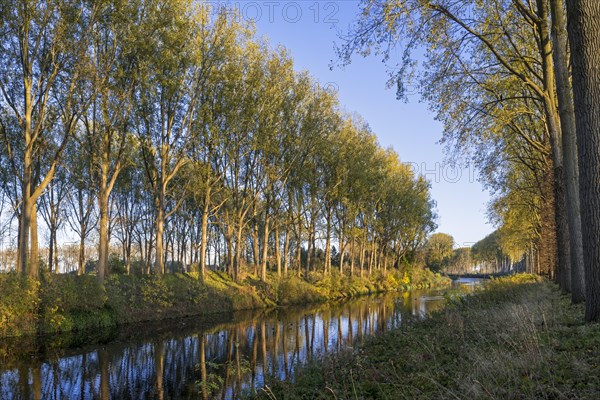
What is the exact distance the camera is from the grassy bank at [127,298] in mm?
17016

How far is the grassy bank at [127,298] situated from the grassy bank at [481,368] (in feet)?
42.1

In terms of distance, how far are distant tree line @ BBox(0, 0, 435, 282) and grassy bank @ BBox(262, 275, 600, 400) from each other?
15.8 m

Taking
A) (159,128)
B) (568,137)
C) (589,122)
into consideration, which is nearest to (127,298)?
(159,128)

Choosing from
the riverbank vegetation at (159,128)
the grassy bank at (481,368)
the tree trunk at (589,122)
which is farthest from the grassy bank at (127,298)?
the tree trunk at (589,122)

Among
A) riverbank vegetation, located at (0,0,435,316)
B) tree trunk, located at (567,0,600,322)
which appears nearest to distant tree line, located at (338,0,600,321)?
tree trunk, located at (567,0,600,322)

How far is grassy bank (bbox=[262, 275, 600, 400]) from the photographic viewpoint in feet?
15.9

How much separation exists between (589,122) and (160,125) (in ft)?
76.3

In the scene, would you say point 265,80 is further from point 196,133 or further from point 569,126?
point 569,126

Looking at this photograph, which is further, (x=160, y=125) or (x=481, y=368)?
(x=160, y=125)

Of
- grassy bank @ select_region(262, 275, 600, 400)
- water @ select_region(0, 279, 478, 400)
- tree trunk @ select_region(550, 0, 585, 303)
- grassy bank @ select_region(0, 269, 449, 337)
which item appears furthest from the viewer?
grassy bank @ select_region(0, 269, 449, 337)

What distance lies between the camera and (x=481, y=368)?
5.65 meters

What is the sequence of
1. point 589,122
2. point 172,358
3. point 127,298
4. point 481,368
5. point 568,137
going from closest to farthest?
1. point 481,368
2. point 589,122
3. point 568,137
4. point 172,358
5. point 127,298

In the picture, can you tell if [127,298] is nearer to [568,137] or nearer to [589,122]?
[568,137]

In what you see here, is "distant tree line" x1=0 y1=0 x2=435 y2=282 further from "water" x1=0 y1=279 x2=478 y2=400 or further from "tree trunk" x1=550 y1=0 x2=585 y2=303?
"tree trunk" x1=550 y1=0 x2=585 y2=303
